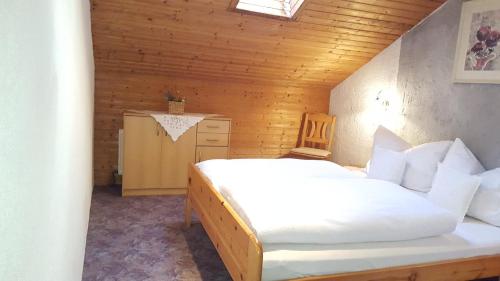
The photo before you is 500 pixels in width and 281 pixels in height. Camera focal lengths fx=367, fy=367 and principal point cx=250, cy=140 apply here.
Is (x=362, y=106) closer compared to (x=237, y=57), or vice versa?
(x=237, y=57)

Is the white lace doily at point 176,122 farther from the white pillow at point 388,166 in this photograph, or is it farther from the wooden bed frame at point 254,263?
the white pillow at point 388,166

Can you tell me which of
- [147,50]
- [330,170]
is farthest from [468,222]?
[147,50]

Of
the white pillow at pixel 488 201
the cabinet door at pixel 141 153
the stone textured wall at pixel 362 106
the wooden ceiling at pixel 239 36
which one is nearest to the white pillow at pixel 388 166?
the white pillow at pixel 488 201

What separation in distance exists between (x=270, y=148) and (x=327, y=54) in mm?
1485

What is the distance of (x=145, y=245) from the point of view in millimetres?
2836

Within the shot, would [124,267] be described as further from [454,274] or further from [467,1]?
[467,1]

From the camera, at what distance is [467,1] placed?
3152mm

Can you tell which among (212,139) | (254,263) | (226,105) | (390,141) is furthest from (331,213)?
(226,105)

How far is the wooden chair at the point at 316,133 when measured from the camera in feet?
15.4

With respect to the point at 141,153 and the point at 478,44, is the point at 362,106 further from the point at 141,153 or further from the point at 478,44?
the point at 141,153

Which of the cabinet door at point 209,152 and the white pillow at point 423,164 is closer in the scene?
the white pillow at point 423,164

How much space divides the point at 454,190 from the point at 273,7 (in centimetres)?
219

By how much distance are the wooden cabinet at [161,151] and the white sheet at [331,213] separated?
166 centimetres

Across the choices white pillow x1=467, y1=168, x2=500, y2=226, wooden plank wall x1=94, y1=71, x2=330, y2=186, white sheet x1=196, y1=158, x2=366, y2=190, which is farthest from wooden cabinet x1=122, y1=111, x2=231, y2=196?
white pillow x1=467, y1=168, x2=500, y2=226
